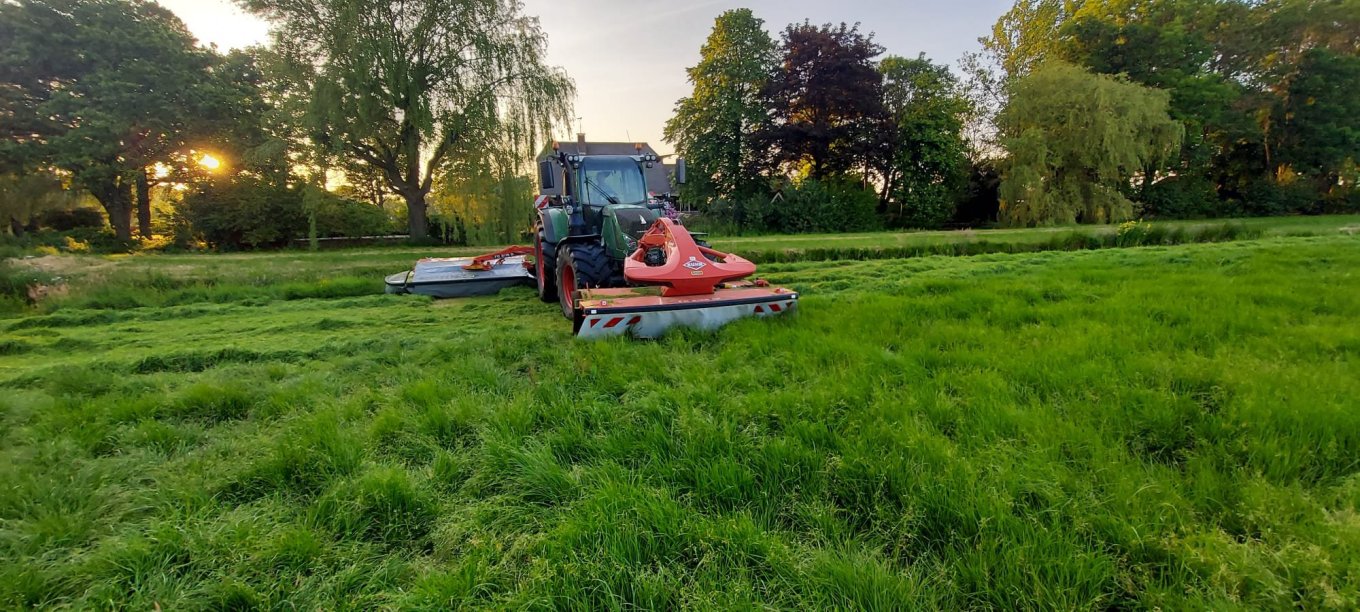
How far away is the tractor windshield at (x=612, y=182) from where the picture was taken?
6.64m

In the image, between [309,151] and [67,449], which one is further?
[309,151]

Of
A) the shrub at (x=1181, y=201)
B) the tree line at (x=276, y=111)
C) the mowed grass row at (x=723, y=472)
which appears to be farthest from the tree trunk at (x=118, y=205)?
the shrub at (x=1181, y=201)

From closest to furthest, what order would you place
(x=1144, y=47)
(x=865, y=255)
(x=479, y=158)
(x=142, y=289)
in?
(x=142, y=289) < (x=865, y=255) < (x=479, y=158) < (x=1144, y=47)

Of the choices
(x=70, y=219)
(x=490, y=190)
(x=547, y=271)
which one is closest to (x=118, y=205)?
(x=70, y=219)

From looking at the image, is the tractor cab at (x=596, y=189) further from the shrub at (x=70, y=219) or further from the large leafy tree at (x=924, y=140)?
the shrub at (x=70, y=219)

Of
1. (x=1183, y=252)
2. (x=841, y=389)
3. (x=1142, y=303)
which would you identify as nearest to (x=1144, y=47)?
(x=1183, y=252)

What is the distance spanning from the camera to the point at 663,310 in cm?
441

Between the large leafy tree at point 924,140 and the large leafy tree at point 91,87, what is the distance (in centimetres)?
2806

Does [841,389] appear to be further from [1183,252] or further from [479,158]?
[479,158]

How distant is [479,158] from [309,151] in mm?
5511

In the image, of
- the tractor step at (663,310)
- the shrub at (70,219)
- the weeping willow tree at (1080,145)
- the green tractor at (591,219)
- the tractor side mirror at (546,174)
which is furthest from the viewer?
the shrub at (70,219)

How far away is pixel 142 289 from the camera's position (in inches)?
302

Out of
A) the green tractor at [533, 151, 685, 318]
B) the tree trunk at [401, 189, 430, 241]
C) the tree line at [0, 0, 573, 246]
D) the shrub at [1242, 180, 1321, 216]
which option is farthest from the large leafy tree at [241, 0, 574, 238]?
the shrub at [1242, 180, 1321, 216]

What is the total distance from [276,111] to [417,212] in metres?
4.85
